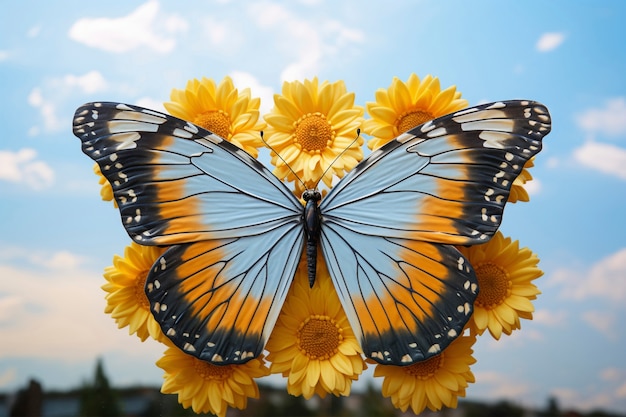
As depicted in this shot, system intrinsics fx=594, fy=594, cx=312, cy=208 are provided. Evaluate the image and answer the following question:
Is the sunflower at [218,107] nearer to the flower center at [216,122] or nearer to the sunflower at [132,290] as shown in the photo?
the flower center at [216,122]

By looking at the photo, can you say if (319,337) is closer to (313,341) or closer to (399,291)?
(313,341)

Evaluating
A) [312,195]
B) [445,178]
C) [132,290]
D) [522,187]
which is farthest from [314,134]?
[132,290]

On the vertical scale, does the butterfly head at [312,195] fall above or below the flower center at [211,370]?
above

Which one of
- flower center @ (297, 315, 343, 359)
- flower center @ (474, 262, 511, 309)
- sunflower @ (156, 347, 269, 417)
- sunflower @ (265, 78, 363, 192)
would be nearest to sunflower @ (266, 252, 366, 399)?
flower center @ (297, 315, 343, 359)

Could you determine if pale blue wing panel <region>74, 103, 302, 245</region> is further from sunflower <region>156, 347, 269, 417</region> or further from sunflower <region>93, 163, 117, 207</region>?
sunflower <region>156, 347, 269, 417</region>

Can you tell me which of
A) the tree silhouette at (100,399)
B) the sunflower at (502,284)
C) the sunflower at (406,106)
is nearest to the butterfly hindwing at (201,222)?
the sunflower at (406,106)

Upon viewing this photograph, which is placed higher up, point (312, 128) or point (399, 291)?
point (312, 128)

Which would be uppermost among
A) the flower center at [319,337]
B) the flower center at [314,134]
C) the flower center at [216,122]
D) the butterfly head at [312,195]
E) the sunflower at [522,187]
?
the flower center at [216,122]
